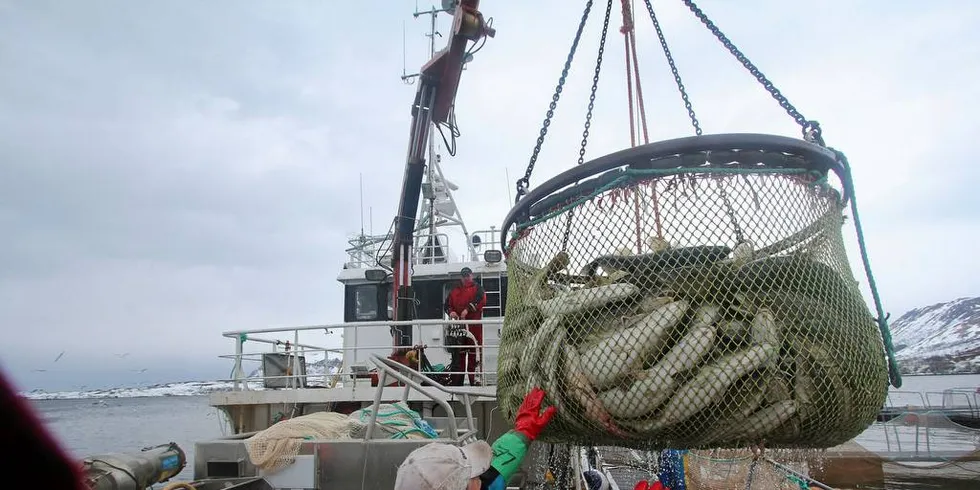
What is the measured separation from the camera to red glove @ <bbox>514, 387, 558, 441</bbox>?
2586mm

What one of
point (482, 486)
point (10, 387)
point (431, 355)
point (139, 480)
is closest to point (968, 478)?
point (431, 355)

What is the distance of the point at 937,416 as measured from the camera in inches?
784

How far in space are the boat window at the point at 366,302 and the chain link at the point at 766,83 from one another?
28.6 ft

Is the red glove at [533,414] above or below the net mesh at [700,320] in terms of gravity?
below

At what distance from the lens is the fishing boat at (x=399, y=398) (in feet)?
14.5

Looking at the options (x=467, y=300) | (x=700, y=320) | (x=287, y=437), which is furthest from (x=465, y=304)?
(x=700, y=320)

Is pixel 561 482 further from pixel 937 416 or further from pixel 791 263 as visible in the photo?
pixel 937 416

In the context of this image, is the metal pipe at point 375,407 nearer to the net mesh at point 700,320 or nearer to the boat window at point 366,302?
the net mesh at point 700,320

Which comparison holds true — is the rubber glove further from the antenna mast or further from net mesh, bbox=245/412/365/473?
the antenna mast

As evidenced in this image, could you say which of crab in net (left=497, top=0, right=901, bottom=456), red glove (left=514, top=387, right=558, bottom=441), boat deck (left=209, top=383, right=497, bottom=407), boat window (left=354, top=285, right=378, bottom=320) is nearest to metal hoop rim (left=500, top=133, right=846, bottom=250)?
crab in net (left=497, top=0, right=901, bottom=456)

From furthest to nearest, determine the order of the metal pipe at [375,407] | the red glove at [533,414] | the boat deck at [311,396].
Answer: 1. the boat deck at [311,396]
2. the metal pipe at [375,407]
3. the red glove at [533,414]

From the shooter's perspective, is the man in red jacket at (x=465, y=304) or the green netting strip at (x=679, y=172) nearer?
the green netting strip at (x=679, y=172)

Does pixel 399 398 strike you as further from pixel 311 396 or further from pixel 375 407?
pixel 375 407

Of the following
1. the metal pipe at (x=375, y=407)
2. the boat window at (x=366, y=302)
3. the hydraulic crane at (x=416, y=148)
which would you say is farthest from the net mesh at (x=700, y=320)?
the boat window at (x=366, y=302)
